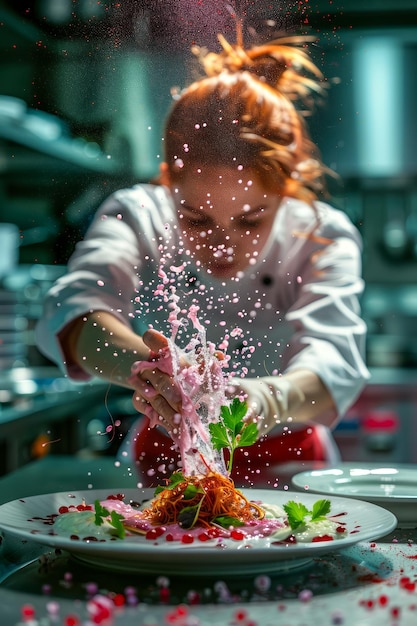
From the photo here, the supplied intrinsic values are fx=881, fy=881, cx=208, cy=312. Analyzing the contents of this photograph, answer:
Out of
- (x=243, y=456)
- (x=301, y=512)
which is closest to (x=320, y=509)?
(x=301, y=512)

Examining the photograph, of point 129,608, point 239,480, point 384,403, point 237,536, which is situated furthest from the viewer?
point 384,403

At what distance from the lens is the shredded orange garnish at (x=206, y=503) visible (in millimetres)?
810

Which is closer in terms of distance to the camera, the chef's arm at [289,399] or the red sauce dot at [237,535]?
the red sauce dot at [237,535]

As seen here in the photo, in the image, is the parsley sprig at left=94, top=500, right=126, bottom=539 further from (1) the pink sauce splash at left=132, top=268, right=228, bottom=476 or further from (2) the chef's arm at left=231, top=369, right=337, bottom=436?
(2) the chef's arm at left=231, top=369, right=337, bottom=436

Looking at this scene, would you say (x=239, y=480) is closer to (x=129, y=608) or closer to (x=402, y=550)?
(x=402, y=550)

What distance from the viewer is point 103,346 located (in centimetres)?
125

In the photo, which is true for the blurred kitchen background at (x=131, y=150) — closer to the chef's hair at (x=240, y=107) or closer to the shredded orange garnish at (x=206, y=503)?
the chef's hair at (x=240, y=107)

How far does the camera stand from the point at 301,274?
4.66 feet

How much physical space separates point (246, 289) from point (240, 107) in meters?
0.26

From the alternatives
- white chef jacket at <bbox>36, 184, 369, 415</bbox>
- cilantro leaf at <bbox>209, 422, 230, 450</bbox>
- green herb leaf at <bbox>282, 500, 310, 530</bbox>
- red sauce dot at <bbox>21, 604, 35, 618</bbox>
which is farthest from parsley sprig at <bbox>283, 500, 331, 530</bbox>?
white chef jacket at <bbox>36, 184, 369, 415</bbox>

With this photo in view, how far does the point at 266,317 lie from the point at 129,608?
70cm

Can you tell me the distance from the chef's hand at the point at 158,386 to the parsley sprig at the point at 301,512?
0.20 metres

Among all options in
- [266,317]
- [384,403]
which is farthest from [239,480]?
[384,403]

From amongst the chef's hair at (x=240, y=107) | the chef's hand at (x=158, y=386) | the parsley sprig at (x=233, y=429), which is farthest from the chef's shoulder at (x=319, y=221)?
the parsley sprig at (x=233, y=429)
